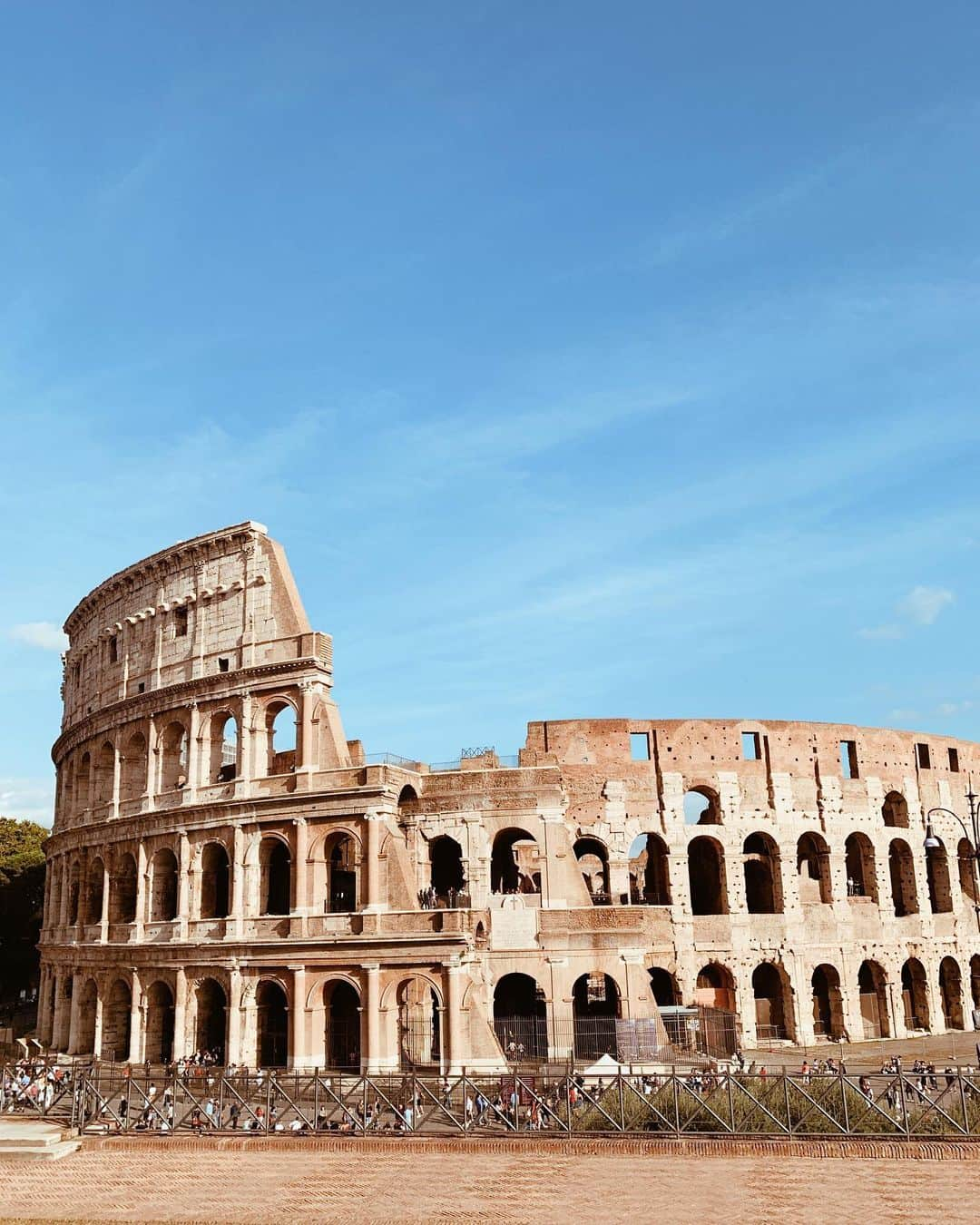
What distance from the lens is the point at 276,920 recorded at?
105 ft

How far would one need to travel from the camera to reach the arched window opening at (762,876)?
38844 mm

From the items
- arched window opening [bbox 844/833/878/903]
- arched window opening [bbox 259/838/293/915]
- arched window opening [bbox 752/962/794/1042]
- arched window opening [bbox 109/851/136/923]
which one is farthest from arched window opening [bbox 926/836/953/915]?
arched window opening [bbox 109/851/136/923]

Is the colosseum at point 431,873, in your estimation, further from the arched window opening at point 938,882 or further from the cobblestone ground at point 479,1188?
the cobblestone ground at point 479,1188

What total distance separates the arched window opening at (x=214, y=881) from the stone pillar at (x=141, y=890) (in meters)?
2.31

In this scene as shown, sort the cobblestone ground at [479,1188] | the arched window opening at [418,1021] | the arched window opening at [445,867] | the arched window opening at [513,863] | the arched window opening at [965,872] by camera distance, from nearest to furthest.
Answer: the cobblestone ground at [479,1188] < the arched window opening at [418,1021] < the arched window opening at [445,867] < the arched window opening at [513,863] < the arched window opening at [965,872]

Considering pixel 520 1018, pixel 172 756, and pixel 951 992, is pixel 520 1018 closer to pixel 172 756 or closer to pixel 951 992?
pixel 172 756

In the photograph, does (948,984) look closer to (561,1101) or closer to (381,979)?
(381,979)

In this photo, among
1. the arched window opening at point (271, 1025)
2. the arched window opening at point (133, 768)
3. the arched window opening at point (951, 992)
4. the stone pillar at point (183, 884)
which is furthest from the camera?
the arched window opening at point (951, 992)

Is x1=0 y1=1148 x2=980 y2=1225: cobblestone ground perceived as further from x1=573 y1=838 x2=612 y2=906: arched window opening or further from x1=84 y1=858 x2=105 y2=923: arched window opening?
x1=84 y1=858 x2=105 y2=923: arched window opening

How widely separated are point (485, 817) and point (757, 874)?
13445 mm

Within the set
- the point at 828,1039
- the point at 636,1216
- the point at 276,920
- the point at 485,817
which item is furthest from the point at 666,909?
the point at 636,1216

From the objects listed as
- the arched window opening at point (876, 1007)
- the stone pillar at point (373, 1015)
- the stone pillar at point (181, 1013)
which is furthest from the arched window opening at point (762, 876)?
the stone pillar at point (181, 1013)

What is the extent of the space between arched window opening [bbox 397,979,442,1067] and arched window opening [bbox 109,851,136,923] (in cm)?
1038

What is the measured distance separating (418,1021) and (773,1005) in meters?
12.8
